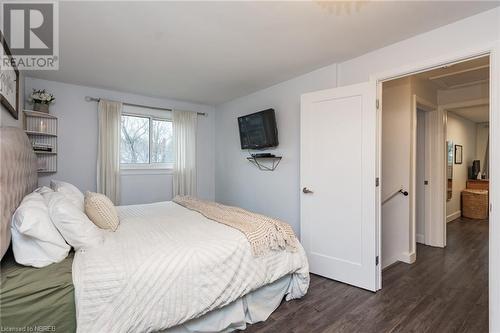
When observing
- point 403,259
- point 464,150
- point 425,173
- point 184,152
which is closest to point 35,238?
point 184,152

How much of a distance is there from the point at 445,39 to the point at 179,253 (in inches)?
106

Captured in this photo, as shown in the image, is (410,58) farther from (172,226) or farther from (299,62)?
(172,226)

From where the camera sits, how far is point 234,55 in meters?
2.72

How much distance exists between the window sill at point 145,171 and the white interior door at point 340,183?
2.55 m

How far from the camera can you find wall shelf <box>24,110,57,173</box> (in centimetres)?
318

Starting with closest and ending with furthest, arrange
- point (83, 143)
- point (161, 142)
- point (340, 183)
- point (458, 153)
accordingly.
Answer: point (340, 183) < point (83, 143) < point (161, 142) < point (458, 153)

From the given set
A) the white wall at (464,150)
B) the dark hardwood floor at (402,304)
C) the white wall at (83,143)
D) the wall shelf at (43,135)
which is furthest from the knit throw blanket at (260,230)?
the white wall at (464,150)

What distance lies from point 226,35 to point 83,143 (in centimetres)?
281

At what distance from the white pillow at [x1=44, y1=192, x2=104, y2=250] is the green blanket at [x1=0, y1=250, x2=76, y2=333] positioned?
240mm

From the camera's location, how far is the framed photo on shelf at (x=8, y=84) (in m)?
2.06

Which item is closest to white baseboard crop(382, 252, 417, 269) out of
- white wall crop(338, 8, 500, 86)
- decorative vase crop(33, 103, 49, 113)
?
white wall crop(338, 8, 500, 86)

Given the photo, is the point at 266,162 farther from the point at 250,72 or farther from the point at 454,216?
the point at 454,216

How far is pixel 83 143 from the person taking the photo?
3.76 metres

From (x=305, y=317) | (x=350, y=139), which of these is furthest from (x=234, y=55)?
(x=305, y=317)
